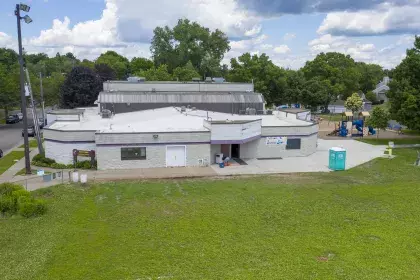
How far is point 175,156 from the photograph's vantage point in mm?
28812

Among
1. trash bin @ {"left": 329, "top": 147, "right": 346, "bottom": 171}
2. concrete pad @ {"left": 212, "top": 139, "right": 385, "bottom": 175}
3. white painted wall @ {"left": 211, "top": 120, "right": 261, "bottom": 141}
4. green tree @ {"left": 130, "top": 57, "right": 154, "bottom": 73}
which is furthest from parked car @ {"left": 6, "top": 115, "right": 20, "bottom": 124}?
trash bin @ {"left": 329, "top": 147, "right": 346, "bottom": 171}

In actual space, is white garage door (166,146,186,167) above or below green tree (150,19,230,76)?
below

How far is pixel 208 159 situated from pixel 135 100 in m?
13.7

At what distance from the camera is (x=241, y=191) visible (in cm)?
2248

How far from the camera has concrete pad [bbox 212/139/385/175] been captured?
28016 mm

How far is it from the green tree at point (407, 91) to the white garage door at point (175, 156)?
22620 millimetres

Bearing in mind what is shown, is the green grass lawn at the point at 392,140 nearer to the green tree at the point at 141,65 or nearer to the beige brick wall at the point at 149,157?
the beige brick wall at the point at 149,157

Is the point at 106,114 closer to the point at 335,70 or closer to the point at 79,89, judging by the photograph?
the point at 79,89

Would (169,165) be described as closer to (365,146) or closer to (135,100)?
(135,100)

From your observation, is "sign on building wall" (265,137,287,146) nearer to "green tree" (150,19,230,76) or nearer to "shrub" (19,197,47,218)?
"shrub" (19,197,47,218)

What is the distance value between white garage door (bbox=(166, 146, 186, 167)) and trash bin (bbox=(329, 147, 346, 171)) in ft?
36.2

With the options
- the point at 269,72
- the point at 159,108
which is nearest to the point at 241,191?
the point at 159,108

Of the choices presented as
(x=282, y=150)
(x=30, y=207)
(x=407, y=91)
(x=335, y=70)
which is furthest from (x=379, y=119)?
(x=335, y=70)

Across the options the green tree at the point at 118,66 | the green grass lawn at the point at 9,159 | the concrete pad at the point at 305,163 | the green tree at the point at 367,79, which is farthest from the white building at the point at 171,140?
the green tree at the point at 367,79
